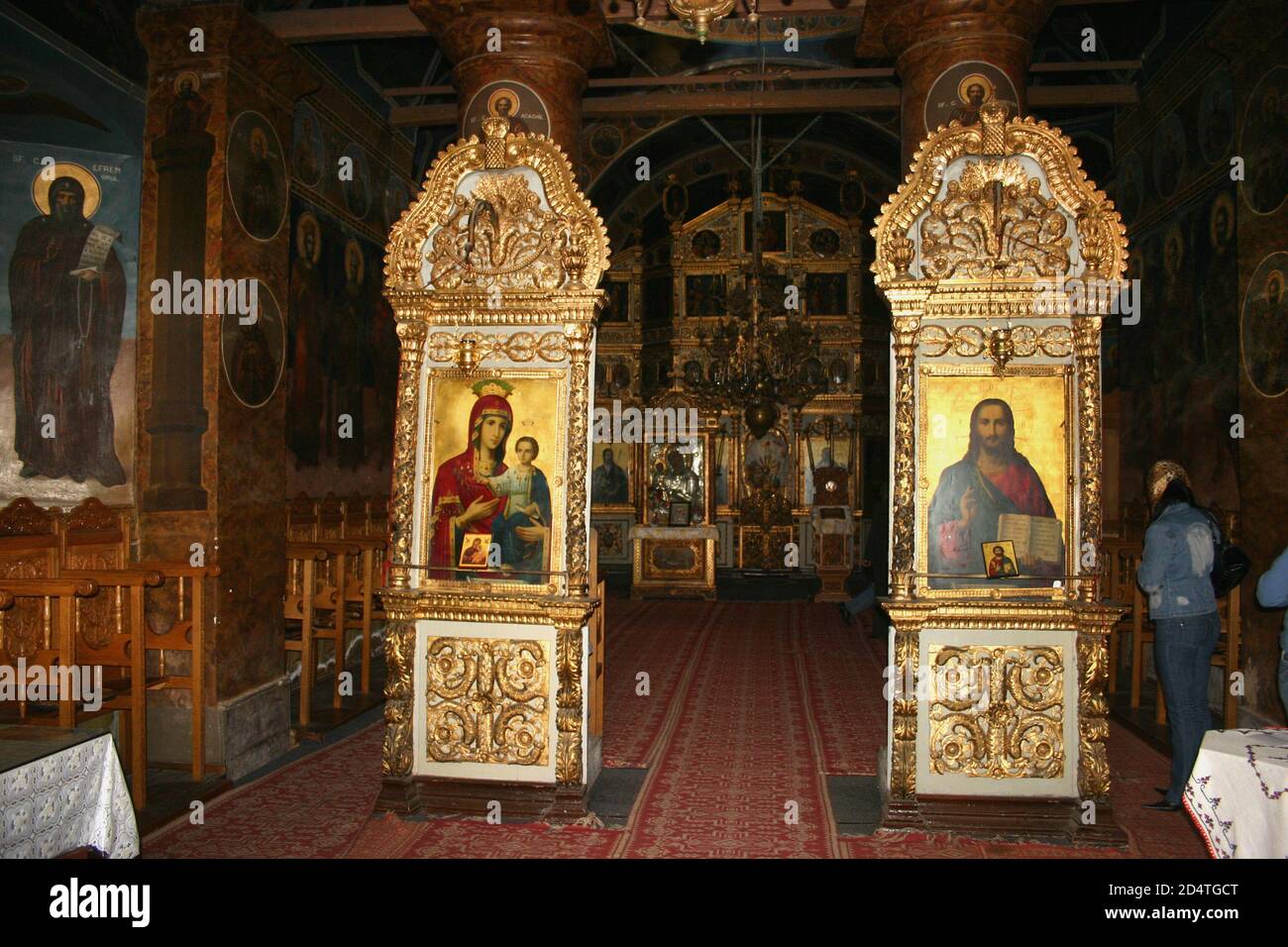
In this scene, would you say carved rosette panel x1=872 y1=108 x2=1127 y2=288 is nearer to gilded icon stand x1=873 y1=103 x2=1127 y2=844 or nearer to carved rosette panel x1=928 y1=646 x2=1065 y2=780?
gilded icon stand x1=873 y1=103 x2=1127 y2=844

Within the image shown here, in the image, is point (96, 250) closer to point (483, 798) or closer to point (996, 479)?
point (483, 798)

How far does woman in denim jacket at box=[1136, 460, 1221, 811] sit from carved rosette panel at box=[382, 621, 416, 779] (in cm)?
387

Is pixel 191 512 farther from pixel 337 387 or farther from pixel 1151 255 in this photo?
pixel 1151 255

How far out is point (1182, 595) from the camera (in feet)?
15.9

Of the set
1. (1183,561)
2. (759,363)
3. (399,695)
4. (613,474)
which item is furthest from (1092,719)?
(613,474)

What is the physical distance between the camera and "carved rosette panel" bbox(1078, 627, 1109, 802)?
465 cm

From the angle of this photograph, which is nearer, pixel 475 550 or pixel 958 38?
pixel 475 550

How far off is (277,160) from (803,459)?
13.8m

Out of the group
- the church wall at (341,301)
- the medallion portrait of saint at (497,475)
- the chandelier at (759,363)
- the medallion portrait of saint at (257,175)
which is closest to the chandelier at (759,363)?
the chandelier at (759,363)

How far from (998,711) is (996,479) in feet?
3.84

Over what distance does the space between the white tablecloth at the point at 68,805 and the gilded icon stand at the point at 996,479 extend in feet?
11.2

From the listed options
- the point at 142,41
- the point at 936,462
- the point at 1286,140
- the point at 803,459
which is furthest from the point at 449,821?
the point at 803,459

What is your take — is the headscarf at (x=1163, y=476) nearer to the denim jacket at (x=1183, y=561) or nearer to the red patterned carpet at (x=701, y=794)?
the denim jacket at (x=1183, y=561)

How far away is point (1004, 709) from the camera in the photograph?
4754 mm
